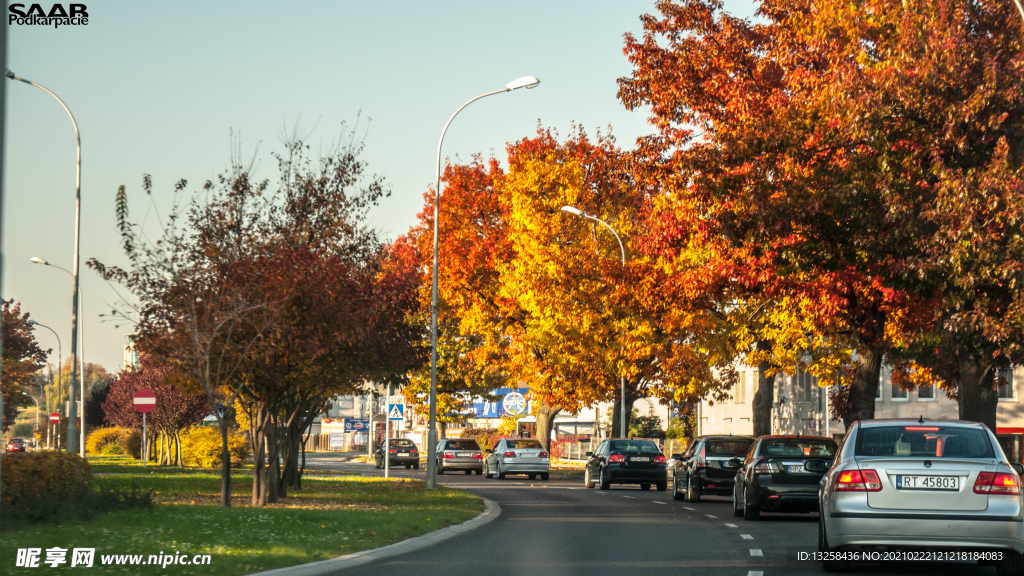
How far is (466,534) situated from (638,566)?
480cm

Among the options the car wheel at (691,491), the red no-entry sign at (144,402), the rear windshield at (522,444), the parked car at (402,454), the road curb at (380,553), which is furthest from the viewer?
the parked car at (402,454)

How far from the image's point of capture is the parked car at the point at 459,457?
50147mm

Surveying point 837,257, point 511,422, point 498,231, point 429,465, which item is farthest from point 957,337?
point 511,422

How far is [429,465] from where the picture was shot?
27547mm

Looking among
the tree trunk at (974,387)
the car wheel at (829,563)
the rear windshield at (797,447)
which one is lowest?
the car wheel at (829,563)

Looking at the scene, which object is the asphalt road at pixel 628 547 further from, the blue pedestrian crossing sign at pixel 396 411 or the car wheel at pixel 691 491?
the blue pedestrian crossing sign at pixel 396 411

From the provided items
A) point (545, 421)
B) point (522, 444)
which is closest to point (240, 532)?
point (522, 444)

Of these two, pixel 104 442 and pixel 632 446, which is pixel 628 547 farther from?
pixel 104 442

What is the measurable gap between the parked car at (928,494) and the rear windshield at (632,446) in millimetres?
22272

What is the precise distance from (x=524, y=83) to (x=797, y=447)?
12.6 metres

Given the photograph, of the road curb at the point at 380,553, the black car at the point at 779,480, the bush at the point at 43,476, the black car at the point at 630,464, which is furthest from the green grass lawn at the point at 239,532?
the black car at the point at 630,464

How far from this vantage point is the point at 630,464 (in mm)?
33594

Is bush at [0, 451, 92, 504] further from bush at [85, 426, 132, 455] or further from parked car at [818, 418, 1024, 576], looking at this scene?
bush at [85, 426, 132, 455]

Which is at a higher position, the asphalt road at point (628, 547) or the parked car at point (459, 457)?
the asphalt road at point (628, 547)
